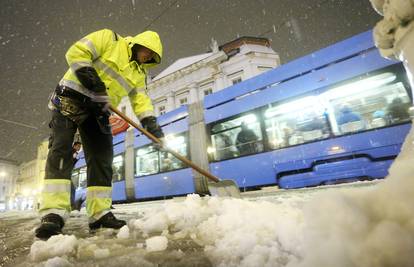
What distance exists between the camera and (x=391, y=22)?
147 centimetres

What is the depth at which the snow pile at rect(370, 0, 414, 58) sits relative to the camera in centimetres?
133

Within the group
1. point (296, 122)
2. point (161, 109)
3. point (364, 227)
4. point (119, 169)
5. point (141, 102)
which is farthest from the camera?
point (161, 109)

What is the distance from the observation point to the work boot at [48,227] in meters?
1.90

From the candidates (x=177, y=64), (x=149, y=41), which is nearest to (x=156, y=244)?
(x=149, y=41)

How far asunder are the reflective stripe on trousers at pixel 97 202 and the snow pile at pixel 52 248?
0.86 meters

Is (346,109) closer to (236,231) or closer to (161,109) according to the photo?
(236,231)

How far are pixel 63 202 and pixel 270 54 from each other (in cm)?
2155

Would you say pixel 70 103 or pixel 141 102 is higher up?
pixel 141 102

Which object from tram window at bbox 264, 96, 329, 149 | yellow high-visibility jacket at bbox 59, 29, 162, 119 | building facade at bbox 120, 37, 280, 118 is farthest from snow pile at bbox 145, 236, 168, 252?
building facade at bbox 120, 37, 280, 118

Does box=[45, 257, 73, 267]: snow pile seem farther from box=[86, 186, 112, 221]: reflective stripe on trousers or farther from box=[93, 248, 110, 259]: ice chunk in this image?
box=[86, 186, 112, 221]: reflective stripe on trousers

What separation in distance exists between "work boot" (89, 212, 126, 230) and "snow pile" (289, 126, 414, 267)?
185 cm

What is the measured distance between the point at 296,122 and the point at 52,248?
5973 millimetres

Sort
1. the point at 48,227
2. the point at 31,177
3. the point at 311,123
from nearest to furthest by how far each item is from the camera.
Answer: the point at 48,227
the point at 311,123
the point at 31,177

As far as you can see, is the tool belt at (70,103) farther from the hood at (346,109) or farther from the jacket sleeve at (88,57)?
the hood at (346,109)
